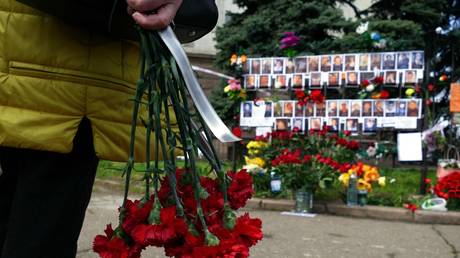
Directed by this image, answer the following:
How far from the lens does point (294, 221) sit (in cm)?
487

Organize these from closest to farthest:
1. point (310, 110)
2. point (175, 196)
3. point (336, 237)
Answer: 1. point (175, 196)
2. point (336, 237)
3. point (310, 110)

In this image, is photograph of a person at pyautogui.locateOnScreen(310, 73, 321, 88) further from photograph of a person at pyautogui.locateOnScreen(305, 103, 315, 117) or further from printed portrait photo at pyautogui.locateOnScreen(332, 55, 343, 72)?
photograph of a person at pyautogui.locateOnScreen(305, 103, 315, 117)

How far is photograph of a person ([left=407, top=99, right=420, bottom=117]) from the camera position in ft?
21.9

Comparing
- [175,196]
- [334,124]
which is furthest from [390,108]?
[175,196]

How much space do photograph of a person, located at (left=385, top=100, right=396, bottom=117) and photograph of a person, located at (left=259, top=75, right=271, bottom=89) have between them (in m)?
1.71

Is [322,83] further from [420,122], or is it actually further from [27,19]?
[27,19]

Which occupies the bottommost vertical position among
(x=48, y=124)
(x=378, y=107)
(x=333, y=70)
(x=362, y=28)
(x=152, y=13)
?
(x=48, y=124)

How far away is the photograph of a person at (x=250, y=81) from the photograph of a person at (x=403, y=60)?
2055 millimetres

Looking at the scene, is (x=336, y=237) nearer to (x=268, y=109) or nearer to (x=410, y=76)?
(x=268, y=109)

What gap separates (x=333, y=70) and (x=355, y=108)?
0.64 meters

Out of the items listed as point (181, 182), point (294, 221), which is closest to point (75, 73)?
point (181, 182)

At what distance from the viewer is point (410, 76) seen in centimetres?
693

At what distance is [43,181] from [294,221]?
3968 millimetres

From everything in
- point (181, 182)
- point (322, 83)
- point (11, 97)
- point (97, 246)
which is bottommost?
point (97, 246)
